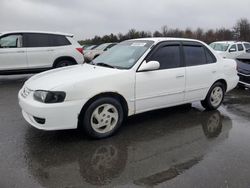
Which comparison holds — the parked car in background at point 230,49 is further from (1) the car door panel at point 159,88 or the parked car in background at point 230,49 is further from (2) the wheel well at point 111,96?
(2) the wheel well at point 111,96

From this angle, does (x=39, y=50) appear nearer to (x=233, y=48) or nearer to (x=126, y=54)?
(x=126, y=54)

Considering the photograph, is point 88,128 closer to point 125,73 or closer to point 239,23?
point 125,73

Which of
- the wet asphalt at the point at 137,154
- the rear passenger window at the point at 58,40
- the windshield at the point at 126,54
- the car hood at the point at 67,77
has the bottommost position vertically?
the wet asphalt at the point at 137,154

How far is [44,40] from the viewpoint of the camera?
1016 centimetres

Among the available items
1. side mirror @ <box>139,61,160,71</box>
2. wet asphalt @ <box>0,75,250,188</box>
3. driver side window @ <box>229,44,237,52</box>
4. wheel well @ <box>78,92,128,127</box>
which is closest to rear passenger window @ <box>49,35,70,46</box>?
wet asphalt @ <box>0,75,250,188</box>

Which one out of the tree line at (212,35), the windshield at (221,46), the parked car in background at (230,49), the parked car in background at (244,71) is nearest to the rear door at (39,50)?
the parked car in background at (244,71)

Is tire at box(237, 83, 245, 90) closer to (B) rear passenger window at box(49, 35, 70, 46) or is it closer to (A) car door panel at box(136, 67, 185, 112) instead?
(A) car door panel at box(136, 67, 185, 112)

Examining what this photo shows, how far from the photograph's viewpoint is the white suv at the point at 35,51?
31.3 feet

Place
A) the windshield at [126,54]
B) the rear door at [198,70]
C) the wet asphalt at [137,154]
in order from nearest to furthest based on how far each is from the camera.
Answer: the wet asphalt at [137,154], the windshield at [126,54], the rear door at [198,70]

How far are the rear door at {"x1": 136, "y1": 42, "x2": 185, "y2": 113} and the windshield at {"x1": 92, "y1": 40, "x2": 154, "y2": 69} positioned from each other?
21 centimetres

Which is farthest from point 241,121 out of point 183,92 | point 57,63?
point 57,63

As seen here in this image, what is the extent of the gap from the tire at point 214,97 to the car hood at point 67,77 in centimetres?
246

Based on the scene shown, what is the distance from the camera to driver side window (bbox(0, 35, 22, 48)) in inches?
374

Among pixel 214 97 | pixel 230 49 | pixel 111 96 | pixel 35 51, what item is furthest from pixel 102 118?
pixel 230 49
